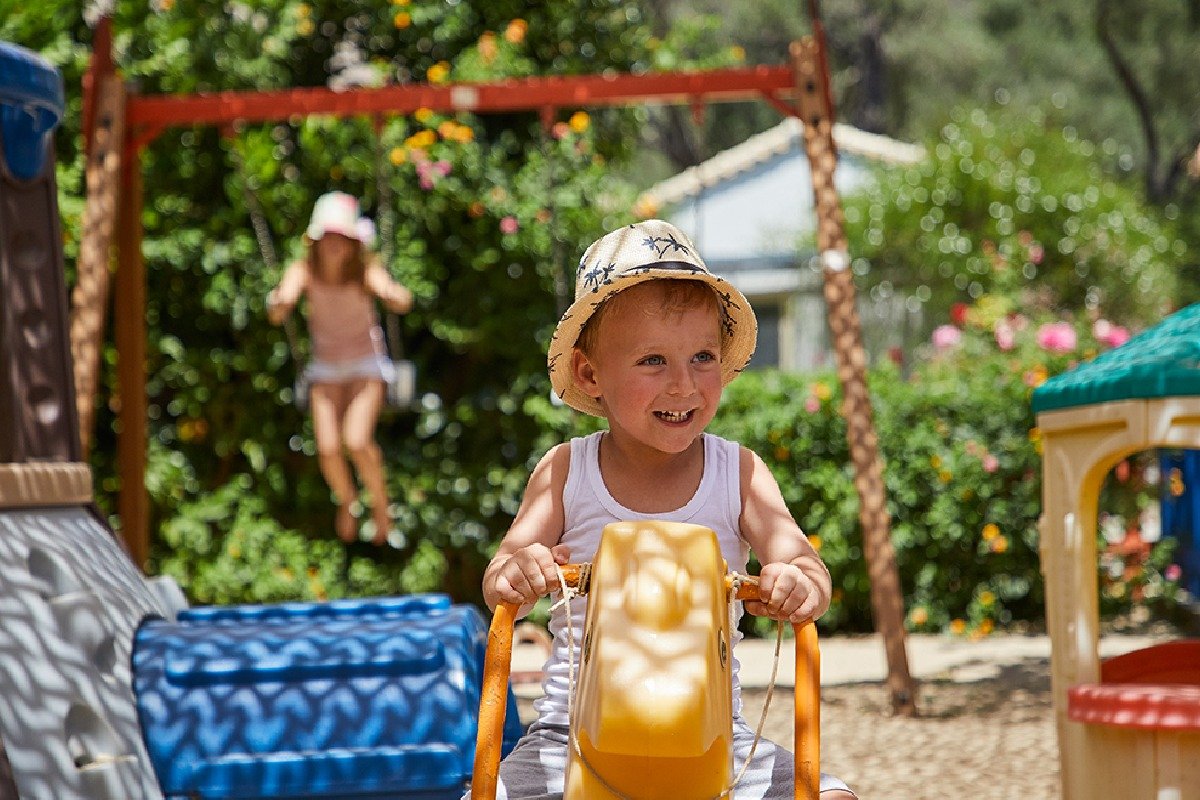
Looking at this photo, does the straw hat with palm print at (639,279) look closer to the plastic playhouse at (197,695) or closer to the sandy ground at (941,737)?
the plastic playhouse at (197,695)

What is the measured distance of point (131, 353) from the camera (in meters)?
7.13

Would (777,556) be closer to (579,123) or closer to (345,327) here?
(345,327)

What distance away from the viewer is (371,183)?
29.9ft

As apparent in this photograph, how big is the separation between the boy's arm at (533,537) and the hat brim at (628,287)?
0.37ft

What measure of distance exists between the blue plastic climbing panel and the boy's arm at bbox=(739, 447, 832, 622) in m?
0.70

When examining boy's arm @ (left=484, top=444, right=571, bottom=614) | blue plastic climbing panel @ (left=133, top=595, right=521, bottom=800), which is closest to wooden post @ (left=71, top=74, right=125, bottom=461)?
blue plastic climbing panel @ (left=133, top=595, right=521, bottom=800)

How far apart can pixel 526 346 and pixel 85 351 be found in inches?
129

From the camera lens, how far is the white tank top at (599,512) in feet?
8.08

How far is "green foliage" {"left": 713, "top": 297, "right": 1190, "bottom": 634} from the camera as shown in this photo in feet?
29.6

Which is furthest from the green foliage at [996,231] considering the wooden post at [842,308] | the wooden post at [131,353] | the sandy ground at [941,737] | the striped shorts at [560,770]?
the striped shorts at [560,770]

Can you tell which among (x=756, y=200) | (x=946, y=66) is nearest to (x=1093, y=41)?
(x=946, y=66)

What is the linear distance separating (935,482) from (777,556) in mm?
6960

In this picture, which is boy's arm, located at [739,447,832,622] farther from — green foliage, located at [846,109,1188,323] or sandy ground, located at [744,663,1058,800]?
green foliage, located at [846,109,1188,323]

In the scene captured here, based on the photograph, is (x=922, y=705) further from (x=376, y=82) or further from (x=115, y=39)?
(x=115, y=39)
